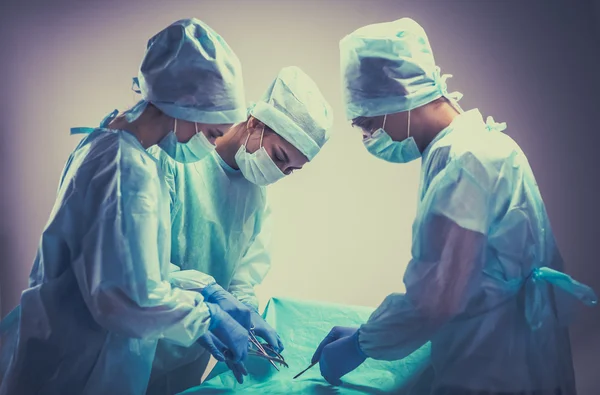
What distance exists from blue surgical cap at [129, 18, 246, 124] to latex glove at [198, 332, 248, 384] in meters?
0.55

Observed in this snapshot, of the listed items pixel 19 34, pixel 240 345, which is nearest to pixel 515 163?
pixel 240 345

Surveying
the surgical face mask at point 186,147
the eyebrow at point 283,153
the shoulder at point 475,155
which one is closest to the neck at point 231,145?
the eyebrow at point 283,153

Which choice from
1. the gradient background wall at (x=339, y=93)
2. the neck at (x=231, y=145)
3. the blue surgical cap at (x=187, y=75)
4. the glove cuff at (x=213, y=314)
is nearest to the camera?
the blue surgical cap at (x=187, y=75)

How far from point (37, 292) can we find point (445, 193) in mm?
921

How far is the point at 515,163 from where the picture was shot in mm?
1589

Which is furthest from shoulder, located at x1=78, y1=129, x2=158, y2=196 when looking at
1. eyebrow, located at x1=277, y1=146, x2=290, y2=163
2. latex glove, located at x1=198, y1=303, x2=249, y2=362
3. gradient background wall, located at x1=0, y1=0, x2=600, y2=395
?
gradient background wall, located at x1=0, y1=0, x2=600, y2=395

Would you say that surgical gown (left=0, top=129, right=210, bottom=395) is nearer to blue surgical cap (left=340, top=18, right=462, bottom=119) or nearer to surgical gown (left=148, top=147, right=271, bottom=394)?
surgical gown (left=148, top=147, right=271, bottom=394)

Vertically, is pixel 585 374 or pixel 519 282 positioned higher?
pixel 519 282

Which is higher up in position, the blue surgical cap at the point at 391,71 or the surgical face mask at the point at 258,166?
the blue surgical cap at the point at 391,71

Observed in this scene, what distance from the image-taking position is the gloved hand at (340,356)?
174 cm

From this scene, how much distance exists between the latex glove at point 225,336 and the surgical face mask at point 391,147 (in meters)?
0.57

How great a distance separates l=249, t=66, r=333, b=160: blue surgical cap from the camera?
200 cm

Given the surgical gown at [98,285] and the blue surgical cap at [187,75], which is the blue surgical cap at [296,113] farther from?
the surgical gown at [98,285]

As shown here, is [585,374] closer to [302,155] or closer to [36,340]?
[302,155]
